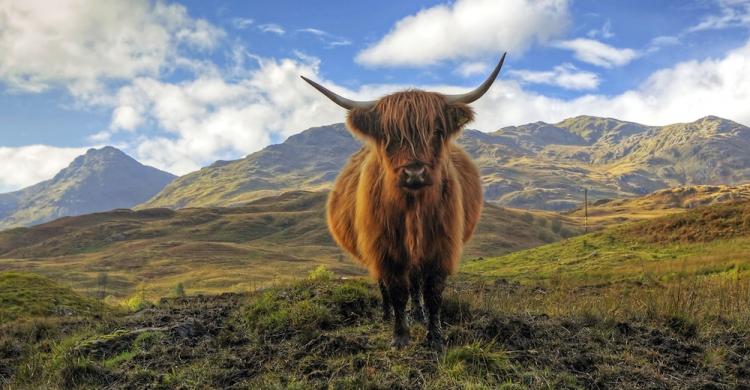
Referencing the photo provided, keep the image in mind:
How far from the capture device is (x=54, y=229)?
401 feet

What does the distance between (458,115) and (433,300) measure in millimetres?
2068

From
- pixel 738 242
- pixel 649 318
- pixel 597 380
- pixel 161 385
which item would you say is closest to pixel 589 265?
pixel 738 242

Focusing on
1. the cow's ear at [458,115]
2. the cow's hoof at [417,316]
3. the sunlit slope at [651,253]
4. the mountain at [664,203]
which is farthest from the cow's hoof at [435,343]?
the mountain at [664,203]

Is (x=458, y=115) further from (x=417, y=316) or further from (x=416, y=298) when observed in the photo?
(x=417, y=316)

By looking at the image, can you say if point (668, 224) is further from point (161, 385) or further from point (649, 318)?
point (161, 385)

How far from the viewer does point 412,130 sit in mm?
5070

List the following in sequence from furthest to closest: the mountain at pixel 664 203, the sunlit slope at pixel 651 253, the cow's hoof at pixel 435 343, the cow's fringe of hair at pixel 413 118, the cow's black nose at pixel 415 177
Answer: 1. the mountain at pixel 664 203
2. the sunlit slope at pixel 651 253
3. the cow's hoof at pixel 435 343
4. the cow's fringe of hair at pixel 413 118
5. the cow's black nose at pixel 415 177

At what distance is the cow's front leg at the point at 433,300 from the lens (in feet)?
→ 17.6

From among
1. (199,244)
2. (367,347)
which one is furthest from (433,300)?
(199,244)

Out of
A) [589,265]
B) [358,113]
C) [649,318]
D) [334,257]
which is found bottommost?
[334,257]

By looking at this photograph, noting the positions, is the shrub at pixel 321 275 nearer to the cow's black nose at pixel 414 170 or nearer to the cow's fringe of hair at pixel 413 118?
the cow's fringe of hair at pixel 413 118

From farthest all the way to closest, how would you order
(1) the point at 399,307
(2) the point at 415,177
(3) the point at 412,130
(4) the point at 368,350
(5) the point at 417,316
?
1. (5) the point at 417,316
2. (1) the point at 399,307
3. (4) the point at 368,350
4. (3) the point at 412,130
5. (2) the point at 415,177

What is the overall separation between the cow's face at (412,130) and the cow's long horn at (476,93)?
0.42 ft

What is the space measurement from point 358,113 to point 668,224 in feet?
108
